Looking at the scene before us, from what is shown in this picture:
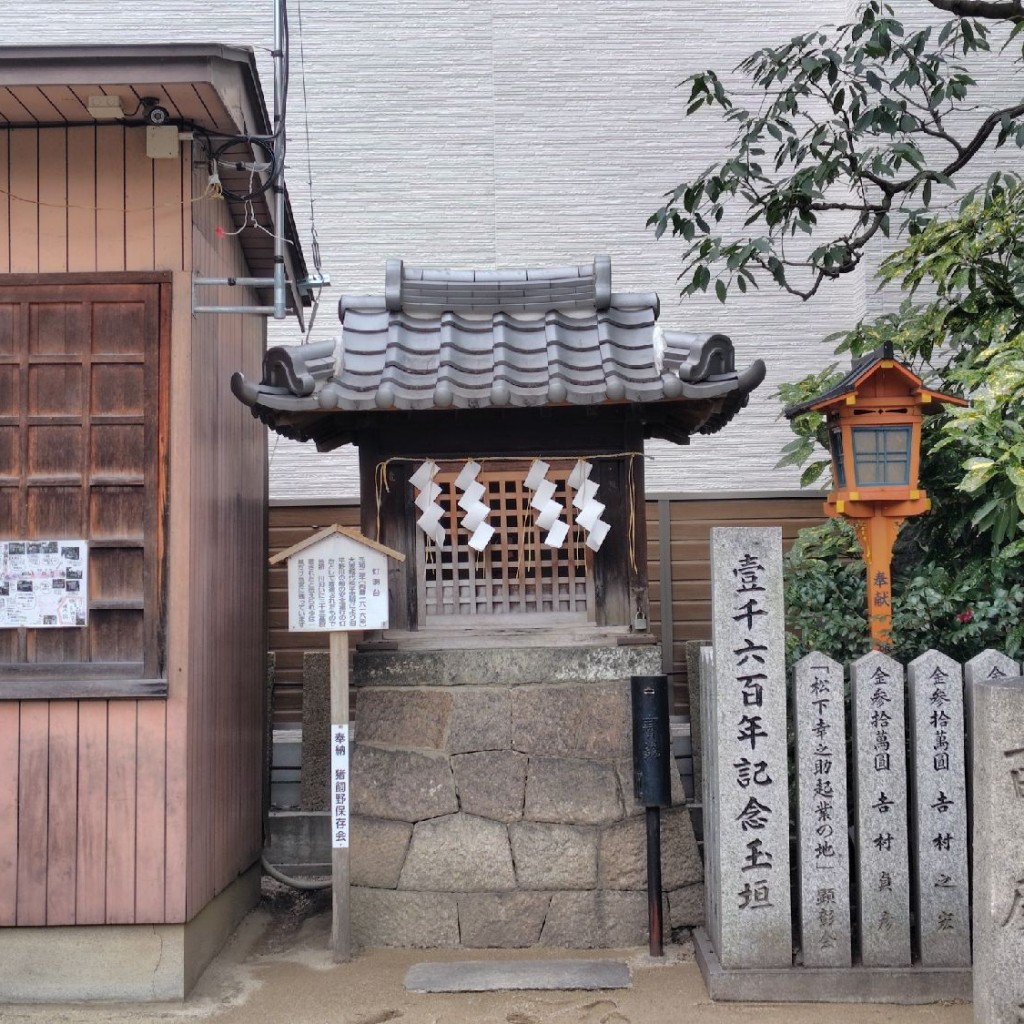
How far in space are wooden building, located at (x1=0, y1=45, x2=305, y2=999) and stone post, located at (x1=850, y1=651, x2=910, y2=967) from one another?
3968mm

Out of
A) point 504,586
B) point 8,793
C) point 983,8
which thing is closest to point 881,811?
point 504,586

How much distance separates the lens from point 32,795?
6.32 m

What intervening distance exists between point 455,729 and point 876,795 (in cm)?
273

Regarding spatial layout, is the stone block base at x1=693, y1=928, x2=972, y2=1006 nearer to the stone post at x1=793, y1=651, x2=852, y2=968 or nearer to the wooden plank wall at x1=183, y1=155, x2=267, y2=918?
the stone post at x1=793, y1=651, x2=852, y2=968

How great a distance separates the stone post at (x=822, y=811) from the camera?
6.32m

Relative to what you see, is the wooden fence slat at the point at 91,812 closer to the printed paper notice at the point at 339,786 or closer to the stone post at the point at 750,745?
the printed paper notice at the point at 339,786

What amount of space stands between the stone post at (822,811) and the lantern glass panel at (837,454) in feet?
4.35

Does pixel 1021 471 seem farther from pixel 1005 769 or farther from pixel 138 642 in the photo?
pixel 138 642

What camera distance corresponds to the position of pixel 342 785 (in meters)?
6.99

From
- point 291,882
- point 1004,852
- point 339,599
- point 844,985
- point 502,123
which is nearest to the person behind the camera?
point 1004,852

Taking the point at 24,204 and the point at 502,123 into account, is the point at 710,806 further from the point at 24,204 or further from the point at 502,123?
the point at 502,123

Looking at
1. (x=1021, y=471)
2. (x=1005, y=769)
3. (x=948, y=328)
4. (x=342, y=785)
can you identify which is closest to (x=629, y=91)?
(x=948, y=328)

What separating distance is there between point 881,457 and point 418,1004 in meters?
4.37

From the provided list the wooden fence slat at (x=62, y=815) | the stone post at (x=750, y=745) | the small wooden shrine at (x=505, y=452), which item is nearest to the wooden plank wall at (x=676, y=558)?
the small wooden shrine at (x=505, y=452)
